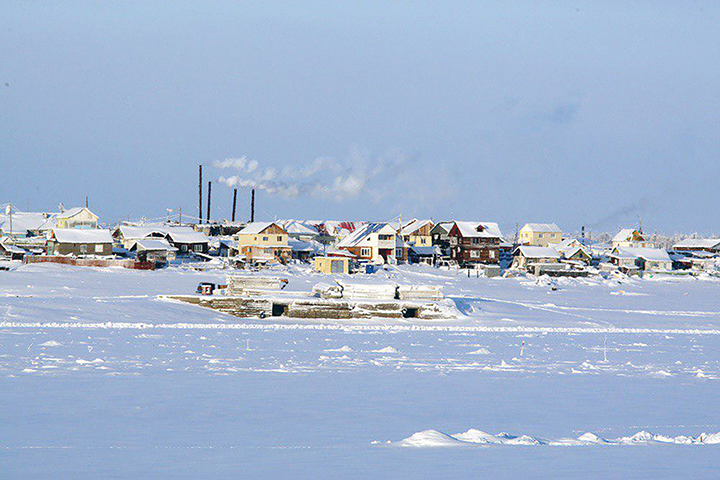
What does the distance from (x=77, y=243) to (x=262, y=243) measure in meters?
20.4

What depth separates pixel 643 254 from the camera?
9162cm

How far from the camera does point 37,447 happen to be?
1086 cm

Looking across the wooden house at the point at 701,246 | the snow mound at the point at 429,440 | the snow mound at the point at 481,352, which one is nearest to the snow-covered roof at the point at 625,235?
the wooden house at the point at 701,246

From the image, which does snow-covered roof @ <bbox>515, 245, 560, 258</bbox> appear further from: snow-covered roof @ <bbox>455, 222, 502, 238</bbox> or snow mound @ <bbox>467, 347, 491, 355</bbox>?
snow mound @ <bbox>467, 347, 491, 355</bbox>

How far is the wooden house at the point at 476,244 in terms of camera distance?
93.8m

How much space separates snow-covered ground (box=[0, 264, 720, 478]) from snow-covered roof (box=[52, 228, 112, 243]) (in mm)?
36684

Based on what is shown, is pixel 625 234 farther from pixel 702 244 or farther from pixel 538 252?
pixel 538 252

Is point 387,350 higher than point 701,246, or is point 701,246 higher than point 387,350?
point 701,246

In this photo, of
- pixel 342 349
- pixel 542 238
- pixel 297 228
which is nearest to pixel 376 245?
pixel 297 228

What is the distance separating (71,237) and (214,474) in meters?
66.8

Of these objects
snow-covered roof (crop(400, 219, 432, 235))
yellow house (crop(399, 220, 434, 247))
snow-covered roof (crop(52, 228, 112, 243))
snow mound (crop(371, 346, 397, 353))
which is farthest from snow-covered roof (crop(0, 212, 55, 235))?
snow mound (crop(371, 346, 397, 353))

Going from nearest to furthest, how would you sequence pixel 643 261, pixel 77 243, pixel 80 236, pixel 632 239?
pixel 77 243 → pixel 80 236 → pixel 643 261 → pixel 632 239

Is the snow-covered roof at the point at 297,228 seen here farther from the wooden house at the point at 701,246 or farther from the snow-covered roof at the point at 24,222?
the wooden house at the point at 701,246

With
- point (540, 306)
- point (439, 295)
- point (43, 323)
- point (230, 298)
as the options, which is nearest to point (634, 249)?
point (540, 306)
